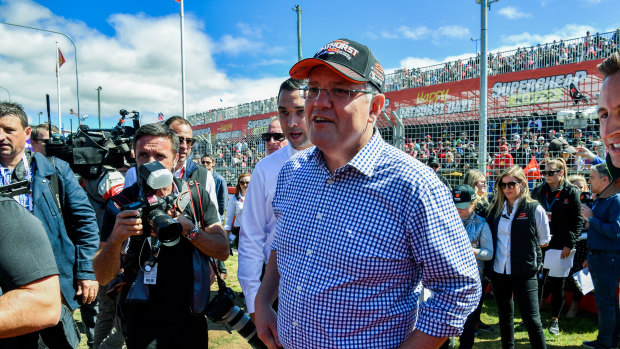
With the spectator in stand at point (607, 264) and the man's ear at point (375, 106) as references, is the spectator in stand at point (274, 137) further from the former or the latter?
the spectator in stand at point (607, 264)

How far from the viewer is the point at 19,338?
61.0 inches

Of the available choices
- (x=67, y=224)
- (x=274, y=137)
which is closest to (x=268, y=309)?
(x=274, y=137)

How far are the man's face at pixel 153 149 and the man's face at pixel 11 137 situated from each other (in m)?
1.20

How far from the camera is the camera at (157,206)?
188cm

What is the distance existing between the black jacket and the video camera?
5.57 m

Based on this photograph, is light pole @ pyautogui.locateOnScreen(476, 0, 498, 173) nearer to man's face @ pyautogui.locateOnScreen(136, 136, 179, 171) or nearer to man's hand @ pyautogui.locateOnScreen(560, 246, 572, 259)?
man's hand @ pyautogui.locateOnScreen(560, 246, 572, 259)

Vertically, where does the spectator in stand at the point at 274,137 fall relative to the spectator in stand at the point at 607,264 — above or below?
above

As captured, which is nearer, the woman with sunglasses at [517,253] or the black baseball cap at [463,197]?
the woman with sunglasses at [517,253]

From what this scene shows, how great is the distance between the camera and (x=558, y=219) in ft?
16.6

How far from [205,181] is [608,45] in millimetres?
13083

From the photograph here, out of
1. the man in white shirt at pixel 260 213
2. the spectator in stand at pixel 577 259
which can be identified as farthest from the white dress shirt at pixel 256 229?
the spectator in stand at pixel 577 259

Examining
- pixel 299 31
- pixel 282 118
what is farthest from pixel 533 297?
pixel 299 31

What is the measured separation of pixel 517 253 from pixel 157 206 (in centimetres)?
341

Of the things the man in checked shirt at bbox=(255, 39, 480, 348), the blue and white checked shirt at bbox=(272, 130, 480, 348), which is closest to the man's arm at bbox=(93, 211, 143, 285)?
the man in checked shirt at bbox=(255, 39, 480, 348)
